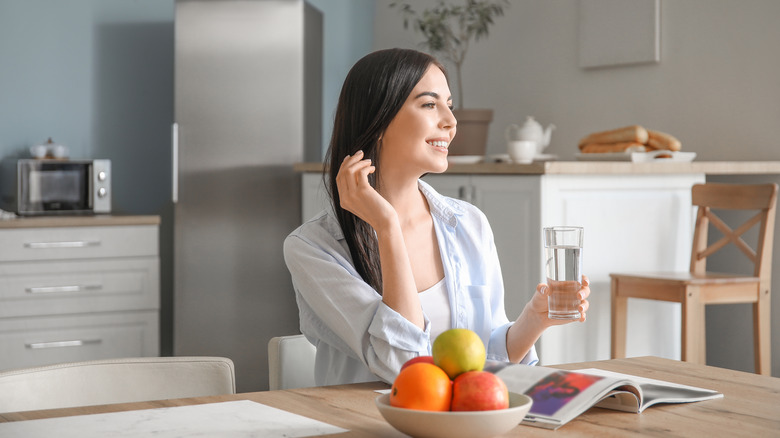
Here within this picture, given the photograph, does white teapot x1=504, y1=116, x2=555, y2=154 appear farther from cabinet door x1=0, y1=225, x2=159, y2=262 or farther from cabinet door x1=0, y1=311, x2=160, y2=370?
cabinet door x1=0, y1=311, x2=160, y2=370

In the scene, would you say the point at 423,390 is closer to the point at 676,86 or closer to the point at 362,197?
the point at 362,197

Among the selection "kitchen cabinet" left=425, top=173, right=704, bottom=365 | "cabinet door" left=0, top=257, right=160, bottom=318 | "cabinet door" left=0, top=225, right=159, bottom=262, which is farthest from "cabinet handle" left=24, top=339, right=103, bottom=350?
"kitchen cabinet" left=425, top=173, right=704, bottom=365

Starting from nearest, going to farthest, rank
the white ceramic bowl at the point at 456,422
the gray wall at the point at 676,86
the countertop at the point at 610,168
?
the white ceramic bowl at the point at 456,422
the countertop at the point at 610,168
the gray wall at the point at 676,86

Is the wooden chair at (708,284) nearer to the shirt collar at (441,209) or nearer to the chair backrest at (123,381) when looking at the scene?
the shirt collar at (441,209)

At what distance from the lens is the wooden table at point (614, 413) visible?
1.04 m

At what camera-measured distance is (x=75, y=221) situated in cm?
396

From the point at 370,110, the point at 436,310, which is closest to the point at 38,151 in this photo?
Answer: the point at 370,110

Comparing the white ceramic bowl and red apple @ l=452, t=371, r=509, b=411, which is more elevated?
red apple @ l=452, t=371, r=509, b=411

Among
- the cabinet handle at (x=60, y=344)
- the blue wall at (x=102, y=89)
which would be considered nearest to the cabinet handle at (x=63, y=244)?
the cabinet handle at (x=60, y=344)

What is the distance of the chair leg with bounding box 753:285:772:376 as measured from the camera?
327 cm

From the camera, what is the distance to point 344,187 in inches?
57.8

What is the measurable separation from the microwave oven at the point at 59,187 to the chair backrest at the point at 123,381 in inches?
113

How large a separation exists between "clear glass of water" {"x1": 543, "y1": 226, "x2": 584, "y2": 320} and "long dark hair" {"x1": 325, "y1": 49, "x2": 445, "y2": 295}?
393mm

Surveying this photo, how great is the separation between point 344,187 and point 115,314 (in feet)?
9.36
